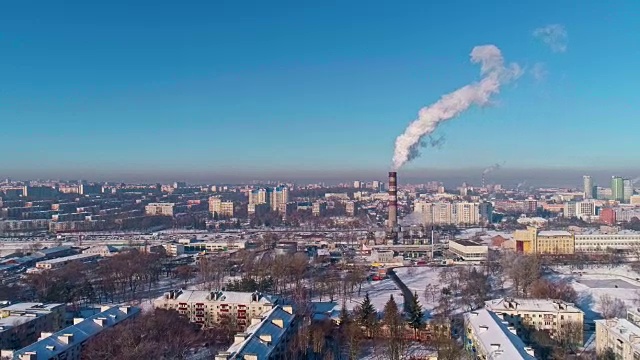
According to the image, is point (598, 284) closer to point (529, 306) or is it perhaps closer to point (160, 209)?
point (529, 306)

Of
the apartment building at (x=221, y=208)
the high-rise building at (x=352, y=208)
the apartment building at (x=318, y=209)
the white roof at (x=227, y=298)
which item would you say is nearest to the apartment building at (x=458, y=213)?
the high-rise building at (x=352, y=208)

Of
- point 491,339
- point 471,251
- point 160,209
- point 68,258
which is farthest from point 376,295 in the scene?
point 160,209

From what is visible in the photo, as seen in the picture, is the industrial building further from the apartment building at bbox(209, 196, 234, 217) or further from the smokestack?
the apartment building at bbox(209, 196, 234, 217)

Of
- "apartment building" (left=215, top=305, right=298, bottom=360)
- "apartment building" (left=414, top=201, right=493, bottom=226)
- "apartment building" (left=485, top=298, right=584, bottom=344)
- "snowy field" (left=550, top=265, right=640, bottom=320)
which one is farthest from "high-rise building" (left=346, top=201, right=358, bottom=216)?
"apartment building" (left=215, top=305, right=298, bottom=360)

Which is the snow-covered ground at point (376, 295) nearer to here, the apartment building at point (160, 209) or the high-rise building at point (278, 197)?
the apartment building at point (160, 209)

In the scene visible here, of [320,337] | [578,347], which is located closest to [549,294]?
[578,347]
